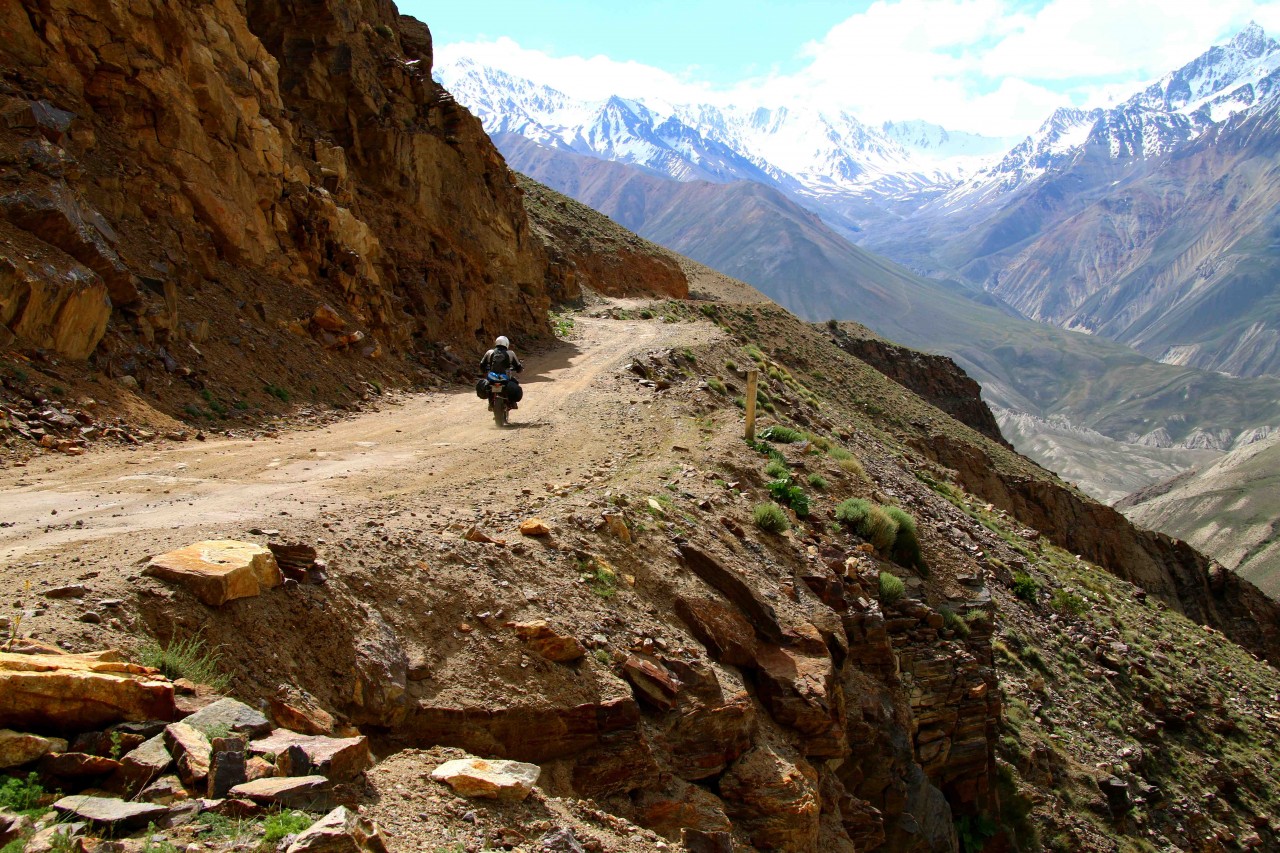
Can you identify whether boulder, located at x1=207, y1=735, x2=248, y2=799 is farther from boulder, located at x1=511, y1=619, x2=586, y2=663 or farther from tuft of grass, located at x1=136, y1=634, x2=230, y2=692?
boulder, located at x1=511, y1=619, x2=586, y2=663

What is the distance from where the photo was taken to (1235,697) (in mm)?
22531

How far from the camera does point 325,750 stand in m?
4.74

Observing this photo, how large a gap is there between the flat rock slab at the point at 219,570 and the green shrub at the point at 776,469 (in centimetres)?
843

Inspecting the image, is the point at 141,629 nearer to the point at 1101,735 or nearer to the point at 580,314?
the point at 1101,735

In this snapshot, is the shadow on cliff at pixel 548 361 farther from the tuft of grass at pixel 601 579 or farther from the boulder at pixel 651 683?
the boulder at pixel 651 683

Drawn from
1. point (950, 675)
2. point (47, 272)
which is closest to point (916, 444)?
point (950, 675)

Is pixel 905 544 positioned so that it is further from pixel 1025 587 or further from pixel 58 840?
pixel 58 840

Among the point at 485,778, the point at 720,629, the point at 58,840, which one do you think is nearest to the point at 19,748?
the point at 58,840

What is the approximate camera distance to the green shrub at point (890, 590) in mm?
12195

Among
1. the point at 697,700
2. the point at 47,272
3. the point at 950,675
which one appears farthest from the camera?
the point at 950,675

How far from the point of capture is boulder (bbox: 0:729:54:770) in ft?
13.1

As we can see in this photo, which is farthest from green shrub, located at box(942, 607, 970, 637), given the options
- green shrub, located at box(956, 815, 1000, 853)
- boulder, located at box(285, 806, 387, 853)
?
boulder, located at box(285, 806, 387, 853)

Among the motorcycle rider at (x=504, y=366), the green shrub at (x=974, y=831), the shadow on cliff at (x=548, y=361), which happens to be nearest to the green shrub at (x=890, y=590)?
the green shrub at (x=974, y=831)

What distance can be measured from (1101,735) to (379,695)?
1522 cm
